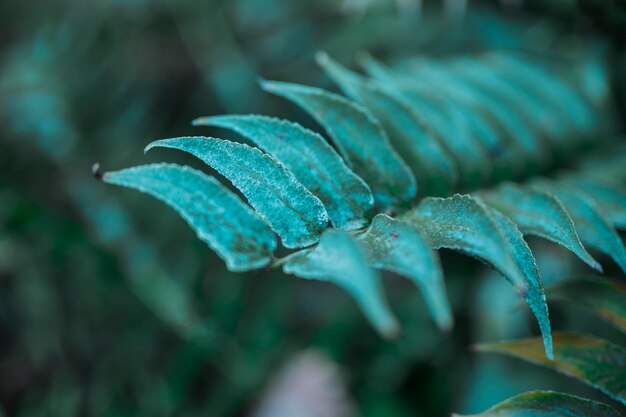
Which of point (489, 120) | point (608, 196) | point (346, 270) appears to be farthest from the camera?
point (489, 120)

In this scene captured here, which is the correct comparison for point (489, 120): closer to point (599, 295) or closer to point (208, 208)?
point (599, 295)

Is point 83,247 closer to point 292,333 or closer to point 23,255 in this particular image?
point 23,255

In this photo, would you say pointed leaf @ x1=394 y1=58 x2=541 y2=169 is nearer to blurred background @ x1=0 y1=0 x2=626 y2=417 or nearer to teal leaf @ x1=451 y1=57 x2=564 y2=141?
teal leaf @ x1=451 y1=57 x2=564 y2=141

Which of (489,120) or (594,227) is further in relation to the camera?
(489,120)

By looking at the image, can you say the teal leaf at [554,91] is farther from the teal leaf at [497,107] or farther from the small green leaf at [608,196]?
the small green leaf at [608,196]

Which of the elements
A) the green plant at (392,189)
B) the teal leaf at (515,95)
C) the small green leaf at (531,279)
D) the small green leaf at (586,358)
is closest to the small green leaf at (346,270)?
the green plant at (392,189)

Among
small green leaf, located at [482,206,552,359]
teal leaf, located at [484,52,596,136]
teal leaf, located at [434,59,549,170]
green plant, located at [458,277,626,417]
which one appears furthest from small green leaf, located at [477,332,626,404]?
teal leaf, located at [484,52,596,136]

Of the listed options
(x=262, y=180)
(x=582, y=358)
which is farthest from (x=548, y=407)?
(x=262, y=180)

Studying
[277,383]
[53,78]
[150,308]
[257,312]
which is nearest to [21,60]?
[53,78]
